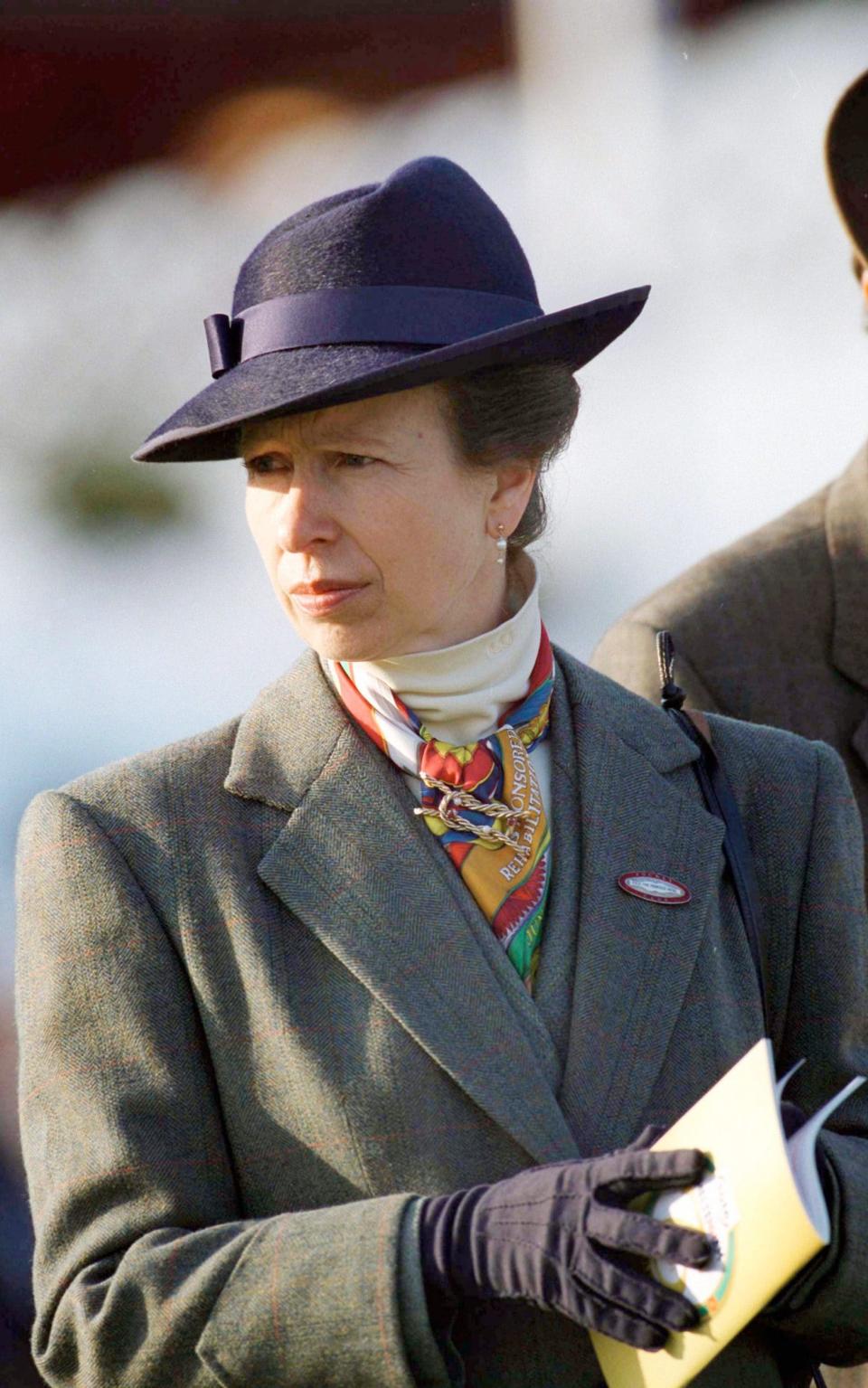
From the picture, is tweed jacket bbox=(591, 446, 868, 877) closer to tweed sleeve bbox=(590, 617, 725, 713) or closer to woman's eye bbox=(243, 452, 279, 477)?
tweed sleeve bbox=(590, 617, 725, 713)

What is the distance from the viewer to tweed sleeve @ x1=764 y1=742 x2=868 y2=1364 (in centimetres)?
203

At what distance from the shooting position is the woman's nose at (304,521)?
2.12 meters

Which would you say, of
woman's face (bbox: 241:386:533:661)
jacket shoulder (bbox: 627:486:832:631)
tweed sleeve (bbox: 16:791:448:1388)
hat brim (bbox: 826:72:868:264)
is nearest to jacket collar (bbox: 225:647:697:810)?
woman's face (bbox: 241:386:533:661)

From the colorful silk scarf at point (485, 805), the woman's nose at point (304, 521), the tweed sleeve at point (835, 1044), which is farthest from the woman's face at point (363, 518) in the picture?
the tweed sleeve at point (835, 1044)

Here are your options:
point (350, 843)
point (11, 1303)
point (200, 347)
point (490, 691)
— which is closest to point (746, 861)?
point (490, 691)

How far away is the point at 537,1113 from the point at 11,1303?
1.58 meters

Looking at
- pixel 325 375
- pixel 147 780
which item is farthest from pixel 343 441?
pixel 147 780

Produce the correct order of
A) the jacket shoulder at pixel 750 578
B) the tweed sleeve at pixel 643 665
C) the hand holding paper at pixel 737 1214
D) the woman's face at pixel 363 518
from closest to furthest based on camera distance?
the hand holding paper at pixel 737 1214, the woman's face at pixel 363 518, the tweed sleeve at pixel 643 665, the jacket shoulder at pixel 750 578

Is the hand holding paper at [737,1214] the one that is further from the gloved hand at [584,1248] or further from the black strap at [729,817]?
the black strap at [729,817]

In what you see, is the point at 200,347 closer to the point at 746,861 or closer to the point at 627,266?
the point at 627,266

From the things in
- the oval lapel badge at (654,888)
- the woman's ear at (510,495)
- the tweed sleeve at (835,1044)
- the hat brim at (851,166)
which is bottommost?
the tweed sleeve at (835,1044)

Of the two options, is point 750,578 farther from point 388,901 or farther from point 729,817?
point 388,901

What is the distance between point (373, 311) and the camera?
2145mm

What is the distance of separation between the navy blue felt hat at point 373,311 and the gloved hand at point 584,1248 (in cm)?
96
